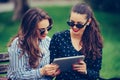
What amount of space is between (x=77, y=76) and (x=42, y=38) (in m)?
0.52

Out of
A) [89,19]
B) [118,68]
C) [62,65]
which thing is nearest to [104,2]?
[118,68]

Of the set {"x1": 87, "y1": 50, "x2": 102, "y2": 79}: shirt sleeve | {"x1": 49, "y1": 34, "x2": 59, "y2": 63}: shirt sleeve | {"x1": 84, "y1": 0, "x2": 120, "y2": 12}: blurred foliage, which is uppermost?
{"x1": 84, "y1": 0, "x2": 120, "y2": 12}: blurred foliage

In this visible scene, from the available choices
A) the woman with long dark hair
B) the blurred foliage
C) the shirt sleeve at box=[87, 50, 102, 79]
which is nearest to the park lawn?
the blurred foliage

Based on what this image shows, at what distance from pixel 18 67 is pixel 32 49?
223 mm

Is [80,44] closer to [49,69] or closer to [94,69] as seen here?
[94,69]

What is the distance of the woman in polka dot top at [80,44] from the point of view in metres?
3.65

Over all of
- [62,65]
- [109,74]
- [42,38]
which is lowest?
[109,74]

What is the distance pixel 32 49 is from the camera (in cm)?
363

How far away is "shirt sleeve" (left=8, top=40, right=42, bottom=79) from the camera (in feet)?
11.7

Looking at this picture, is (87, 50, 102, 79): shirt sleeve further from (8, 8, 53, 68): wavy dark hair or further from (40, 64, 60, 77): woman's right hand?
(8, 8, 53, 68): wavy dark hair

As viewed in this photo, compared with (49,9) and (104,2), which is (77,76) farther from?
(104,2)

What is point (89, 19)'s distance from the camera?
370cm

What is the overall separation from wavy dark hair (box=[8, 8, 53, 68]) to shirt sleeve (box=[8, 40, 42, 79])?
5cm

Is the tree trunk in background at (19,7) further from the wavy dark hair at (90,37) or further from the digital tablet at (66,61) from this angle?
the digital tablet at (66,61)
